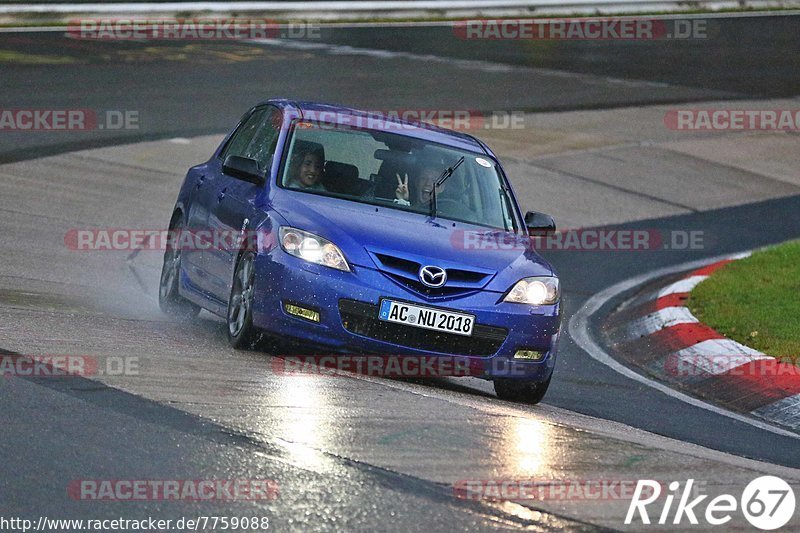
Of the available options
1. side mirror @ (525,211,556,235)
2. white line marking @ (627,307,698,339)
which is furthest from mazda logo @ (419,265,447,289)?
white line marking @ (627,307,698,339)

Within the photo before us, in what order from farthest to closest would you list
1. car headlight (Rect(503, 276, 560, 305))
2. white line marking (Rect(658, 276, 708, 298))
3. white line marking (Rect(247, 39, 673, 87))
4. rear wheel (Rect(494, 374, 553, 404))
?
white line marking (Rect(247, 39, 673, 87)) → white line marking (Rect(658, 276, 708, 298)) → rear wheel (Rect(494, 374, 553, 404)) → car headlight (Rect(503, 276, 560, 305))

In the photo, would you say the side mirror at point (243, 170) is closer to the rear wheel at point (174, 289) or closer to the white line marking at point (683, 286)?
the rear wheel at point (174, 289)

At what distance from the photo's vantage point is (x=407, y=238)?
8.62 m

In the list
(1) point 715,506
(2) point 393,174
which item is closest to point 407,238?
(2) point 393,174

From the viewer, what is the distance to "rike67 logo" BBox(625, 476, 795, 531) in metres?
6.02

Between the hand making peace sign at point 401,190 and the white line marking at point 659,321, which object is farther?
the white line marking at point 659,321

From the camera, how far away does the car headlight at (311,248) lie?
331 inches

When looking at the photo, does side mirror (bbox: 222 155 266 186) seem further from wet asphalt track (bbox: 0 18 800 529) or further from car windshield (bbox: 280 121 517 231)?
wet asphalt track (bbox: 0 18 800 529)

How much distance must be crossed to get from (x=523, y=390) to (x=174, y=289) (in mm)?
2887

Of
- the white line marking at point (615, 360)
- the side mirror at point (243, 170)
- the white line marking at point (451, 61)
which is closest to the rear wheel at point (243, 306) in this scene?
the side mirror at point (243, 170)

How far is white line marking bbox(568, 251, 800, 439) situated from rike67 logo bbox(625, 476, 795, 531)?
101 inches

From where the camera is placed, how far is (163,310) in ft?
36.0

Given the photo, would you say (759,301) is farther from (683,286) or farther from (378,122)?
(378,122)

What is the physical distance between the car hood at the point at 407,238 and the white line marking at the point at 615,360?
1.55 meters
